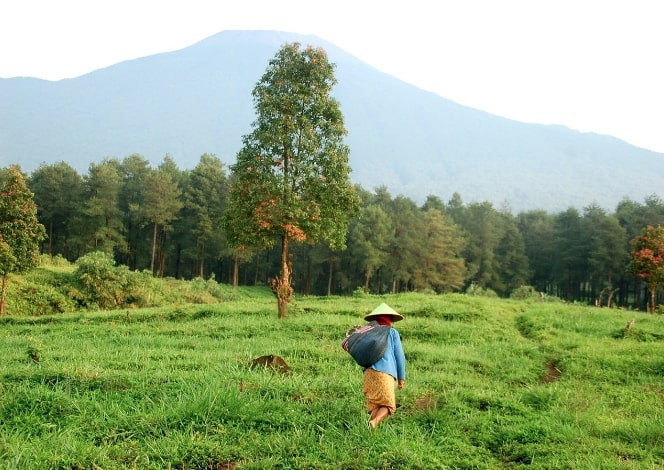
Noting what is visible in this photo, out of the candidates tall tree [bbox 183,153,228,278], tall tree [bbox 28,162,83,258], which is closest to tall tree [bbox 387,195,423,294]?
tall tree [bbox 183,153,228,278]

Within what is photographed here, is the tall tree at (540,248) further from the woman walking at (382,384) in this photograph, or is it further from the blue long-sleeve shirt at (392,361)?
the woman walking at (382,384)

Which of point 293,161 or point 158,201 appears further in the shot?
point 158,201

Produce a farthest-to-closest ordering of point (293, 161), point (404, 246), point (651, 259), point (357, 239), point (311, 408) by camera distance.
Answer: point (404, 246) < point (357, 239) < point (651, 259) < point (293, 161) < point (311, 408)

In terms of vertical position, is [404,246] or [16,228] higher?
[16,228]

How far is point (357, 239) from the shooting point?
56.0 metres

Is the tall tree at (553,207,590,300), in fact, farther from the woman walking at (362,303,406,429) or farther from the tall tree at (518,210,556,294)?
the woman walking at (362,303,406,429)

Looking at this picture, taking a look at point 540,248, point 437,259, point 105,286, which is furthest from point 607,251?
point 105,286

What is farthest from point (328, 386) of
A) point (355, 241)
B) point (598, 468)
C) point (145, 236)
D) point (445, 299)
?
point (145, 236)

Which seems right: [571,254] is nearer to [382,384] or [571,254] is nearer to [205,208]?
[205,208]

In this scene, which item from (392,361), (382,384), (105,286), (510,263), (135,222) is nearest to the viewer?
(382,384)

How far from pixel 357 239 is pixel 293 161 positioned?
35.0 metres

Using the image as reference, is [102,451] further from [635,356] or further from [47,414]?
[635,356]

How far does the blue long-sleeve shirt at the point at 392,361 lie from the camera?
691cm

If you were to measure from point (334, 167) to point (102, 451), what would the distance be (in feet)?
56.0
